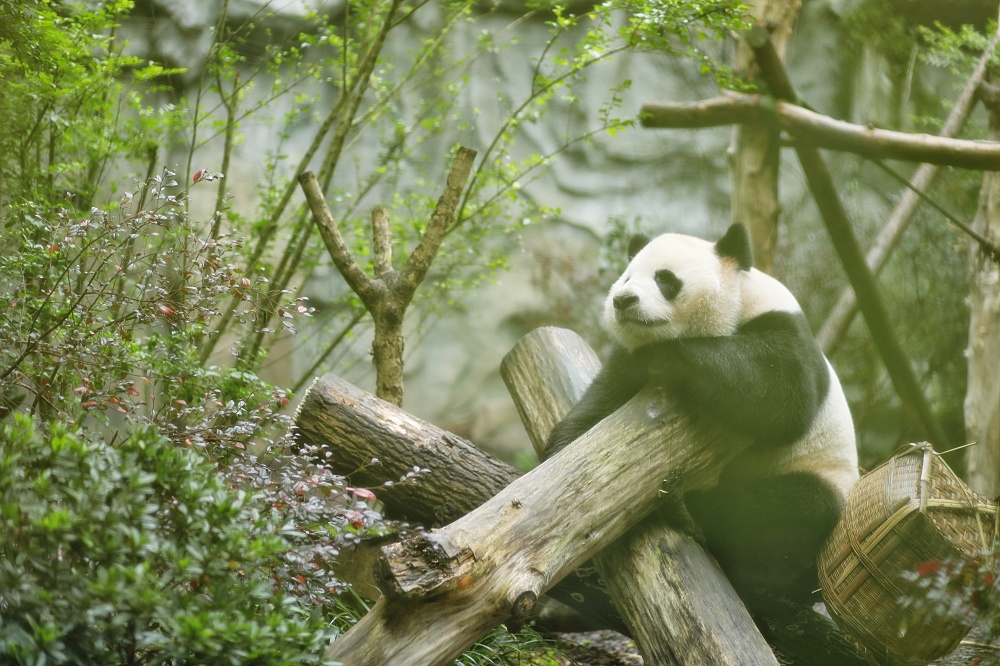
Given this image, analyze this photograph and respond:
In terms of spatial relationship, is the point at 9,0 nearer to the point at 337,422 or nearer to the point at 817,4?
the point at 337,422

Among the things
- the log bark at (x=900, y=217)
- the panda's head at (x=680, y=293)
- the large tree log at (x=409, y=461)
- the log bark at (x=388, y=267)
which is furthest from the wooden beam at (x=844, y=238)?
the large tree log at (x=409, y=461)

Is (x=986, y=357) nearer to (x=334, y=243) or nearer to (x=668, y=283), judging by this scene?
(x=668, y=283)

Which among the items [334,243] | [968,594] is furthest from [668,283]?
[334,243]

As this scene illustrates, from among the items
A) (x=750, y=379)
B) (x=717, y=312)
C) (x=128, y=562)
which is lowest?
(x=128, y=562)

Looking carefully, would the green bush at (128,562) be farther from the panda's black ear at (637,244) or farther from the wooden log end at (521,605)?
the panda's black ear at (637,244)

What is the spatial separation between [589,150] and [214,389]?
6.30 m

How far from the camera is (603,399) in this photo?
363 centimetres

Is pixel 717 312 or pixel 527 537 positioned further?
pixel 717 312

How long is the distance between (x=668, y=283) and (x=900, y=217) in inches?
135

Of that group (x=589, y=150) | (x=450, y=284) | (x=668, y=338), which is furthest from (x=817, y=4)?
(x=668, y=338)

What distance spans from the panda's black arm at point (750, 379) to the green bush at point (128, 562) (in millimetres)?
1689

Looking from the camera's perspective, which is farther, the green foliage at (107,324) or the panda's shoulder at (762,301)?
the panda's shoulder at (762,301)

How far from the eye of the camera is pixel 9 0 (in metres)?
3.25

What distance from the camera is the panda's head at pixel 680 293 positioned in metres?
3.27
